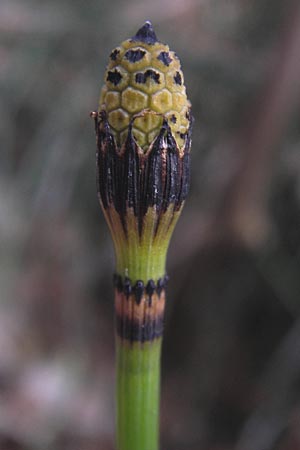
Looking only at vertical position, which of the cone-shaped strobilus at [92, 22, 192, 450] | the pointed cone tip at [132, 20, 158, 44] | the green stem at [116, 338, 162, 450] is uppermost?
the pointed cone tip at [132, 20, 158, 44]

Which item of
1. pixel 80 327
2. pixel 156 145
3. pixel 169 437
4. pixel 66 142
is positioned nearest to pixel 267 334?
pixel 169 437

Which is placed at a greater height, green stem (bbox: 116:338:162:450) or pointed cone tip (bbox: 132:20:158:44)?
pointed cone tip (bbox: 132:20:158:44)

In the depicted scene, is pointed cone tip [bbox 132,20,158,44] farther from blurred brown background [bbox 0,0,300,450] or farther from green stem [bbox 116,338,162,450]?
blurred brown background [bbox 0,0,300,450]

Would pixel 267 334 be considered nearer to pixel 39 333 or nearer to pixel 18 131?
pixel 39 333

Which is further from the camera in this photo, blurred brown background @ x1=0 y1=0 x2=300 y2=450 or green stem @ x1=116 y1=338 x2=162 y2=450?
blurred brown background @ x1=0 y1=0 x2=300 y2=450

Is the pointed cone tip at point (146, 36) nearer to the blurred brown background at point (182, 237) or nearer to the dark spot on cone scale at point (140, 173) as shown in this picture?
the dark spot on cone scale at point (140, 173)

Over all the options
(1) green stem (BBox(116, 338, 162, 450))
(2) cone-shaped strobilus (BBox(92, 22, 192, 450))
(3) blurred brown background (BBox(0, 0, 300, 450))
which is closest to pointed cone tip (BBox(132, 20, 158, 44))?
(2) cone-shaped strobilus (BBox(92, 22, 192, 450))
